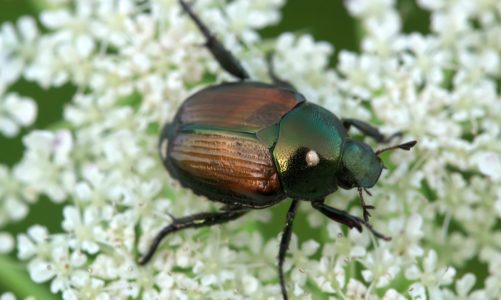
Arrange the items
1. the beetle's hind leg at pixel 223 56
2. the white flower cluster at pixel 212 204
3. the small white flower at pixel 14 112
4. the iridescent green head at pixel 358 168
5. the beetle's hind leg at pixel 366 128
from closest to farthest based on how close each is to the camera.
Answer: the iridescent green head at pixel 358 168, the white flower cluster at pixel 212 204, the beetle's hind leg at pixel 366 128, the beetle's hind leg at pixel 223 56, the small white flower at pixel 14 112

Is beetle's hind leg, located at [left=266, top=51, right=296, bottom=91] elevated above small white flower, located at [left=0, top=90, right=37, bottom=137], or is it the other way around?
beetle's hind leg, located at [left=266, top=51, right=296, bottom=91]

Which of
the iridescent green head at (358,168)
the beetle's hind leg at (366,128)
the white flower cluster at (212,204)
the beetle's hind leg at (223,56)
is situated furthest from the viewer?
the beetle's hind leg at (223,56)

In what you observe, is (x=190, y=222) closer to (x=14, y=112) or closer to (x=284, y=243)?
(x=284, y=243)

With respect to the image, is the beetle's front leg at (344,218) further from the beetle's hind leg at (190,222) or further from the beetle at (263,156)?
the beetle's hind leg at (190,222)

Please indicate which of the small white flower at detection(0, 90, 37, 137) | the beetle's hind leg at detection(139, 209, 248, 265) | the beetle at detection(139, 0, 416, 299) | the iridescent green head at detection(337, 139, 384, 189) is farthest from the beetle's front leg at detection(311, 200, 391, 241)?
the small white flower at detection(0, 90, 37, 137)

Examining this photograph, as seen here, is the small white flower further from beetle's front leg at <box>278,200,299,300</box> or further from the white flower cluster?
beetle's front leg at <box>278,200,299,300</box>

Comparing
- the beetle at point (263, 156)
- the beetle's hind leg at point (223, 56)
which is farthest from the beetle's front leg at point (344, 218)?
the beetle's hind leg at point (223, 56)
